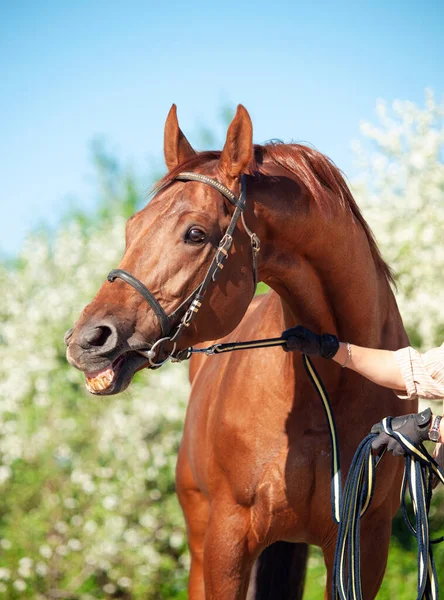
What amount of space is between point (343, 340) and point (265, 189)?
0.66m

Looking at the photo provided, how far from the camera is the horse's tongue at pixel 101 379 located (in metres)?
2.23

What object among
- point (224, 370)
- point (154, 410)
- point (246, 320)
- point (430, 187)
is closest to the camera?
point (224, 370)

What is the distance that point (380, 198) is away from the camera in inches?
282

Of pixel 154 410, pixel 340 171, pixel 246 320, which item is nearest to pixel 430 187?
pixel 154 410

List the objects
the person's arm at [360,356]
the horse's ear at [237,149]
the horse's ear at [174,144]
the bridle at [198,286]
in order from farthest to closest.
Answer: the horse's ear at [174,144], the person's arm at [360,356], the horse's ear at [237,149], the bridle at [198,286]

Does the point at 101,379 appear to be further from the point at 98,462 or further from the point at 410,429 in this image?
the point at 98,462

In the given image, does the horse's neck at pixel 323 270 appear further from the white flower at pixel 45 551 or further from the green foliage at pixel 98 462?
the white flower at pixel 45 551

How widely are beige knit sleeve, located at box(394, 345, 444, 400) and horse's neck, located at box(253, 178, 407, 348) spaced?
293 millimetres

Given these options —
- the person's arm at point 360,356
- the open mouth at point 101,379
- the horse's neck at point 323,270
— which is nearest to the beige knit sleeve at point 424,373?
the person's arm at point 360,356

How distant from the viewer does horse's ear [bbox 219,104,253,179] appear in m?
2.44

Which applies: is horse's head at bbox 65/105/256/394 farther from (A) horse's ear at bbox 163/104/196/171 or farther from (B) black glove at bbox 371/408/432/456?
(B) black glove at bbox 371/408/432/456

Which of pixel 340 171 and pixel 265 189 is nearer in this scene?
pixel 265 189

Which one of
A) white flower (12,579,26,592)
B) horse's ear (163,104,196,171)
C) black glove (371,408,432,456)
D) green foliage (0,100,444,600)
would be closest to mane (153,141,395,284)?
horse's ear (163,104,196,171)

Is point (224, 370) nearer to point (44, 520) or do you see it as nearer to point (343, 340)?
point (343, 340)
